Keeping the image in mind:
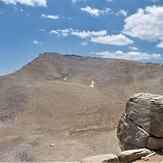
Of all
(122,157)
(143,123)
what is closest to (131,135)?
(143,123)

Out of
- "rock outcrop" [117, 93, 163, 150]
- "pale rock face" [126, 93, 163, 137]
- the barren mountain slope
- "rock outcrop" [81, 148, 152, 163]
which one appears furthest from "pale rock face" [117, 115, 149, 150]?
the barren mountain slope

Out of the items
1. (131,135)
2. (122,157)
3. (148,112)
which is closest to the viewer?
(122,157)

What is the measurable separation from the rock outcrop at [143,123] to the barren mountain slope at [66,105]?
28.5ft

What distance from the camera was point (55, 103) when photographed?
135ft

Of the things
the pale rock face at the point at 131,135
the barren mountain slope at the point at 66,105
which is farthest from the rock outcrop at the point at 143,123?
the barren mountain slope at the point at 66,105

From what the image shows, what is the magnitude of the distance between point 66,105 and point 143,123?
1088 inches

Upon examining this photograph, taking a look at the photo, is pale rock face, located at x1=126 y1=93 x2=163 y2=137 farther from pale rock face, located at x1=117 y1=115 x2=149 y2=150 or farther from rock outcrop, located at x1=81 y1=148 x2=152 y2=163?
rock outcrop, located at x1=81 y1=148 x2=152 y2=163

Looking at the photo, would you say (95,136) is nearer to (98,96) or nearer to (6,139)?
(6,139)

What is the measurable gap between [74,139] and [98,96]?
18.3 metres

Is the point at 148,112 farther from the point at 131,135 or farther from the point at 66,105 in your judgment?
the point at 66,105

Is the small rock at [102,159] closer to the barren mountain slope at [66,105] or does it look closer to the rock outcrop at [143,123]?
the rock outcrop at [143,123]

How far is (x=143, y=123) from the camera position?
1288 cm

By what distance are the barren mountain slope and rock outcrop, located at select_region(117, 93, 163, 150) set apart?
8.69m

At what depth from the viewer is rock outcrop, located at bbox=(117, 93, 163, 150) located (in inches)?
487
